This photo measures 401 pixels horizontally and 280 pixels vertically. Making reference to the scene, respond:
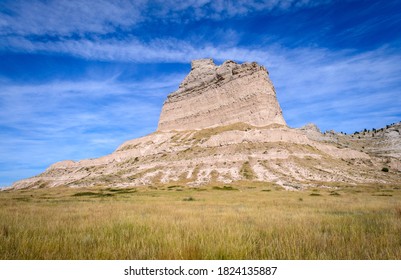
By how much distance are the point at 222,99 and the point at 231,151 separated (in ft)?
173

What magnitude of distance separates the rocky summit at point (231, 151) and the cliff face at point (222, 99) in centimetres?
52

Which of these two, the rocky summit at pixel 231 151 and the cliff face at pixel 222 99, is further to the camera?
the cliff face at pixel 222 99

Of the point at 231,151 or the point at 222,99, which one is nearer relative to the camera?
the point at 231,151

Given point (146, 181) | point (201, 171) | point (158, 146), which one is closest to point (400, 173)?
point (201, 171)

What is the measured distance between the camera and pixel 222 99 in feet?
468

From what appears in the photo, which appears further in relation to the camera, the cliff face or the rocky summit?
the cliff face

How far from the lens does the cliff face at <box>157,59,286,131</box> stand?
125 m

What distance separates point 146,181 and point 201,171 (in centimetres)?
1759

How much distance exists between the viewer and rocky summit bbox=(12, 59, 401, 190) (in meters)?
79.6

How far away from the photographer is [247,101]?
129250 mm

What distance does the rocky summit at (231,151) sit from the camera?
79.6 meters

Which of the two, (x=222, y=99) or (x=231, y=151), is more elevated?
(x=222, y=99)

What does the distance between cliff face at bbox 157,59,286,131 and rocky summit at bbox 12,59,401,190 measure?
1.69ft
